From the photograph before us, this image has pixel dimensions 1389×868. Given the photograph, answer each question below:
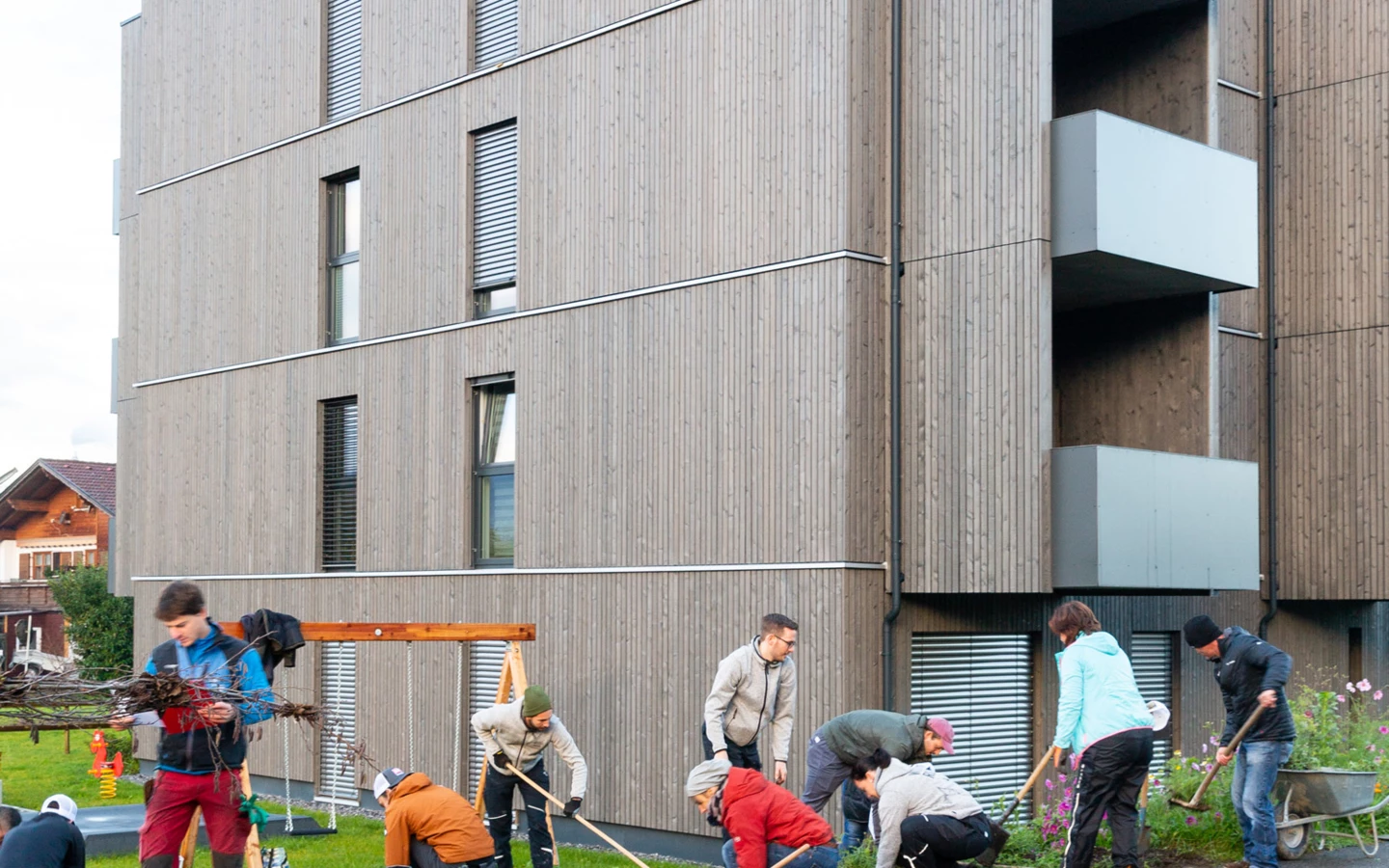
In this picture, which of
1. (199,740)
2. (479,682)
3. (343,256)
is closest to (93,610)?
(343,256)

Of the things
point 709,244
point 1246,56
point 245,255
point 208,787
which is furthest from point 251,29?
point 208,787

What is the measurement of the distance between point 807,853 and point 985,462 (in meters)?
4.62

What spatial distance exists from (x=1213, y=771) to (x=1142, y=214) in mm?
4561

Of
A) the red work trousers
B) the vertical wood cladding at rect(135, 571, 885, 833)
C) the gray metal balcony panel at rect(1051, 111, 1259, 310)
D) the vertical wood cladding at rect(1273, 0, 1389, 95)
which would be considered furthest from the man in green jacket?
the vertical wood cladding at rect(1273, 0, 1389, 95)

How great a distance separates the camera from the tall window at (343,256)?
18.7 m

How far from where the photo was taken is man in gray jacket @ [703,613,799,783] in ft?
38.2

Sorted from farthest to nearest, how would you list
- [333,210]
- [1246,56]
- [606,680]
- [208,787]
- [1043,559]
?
1. [333,210]
2. [1246,56]
3. [606,680]
4. [1043,559]
5. [208,787]

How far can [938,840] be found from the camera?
9.35m

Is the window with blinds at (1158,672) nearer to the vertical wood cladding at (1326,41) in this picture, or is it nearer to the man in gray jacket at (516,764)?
the vertical wood cladding at (1326,41)

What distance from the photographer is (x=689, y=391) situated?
569 inches

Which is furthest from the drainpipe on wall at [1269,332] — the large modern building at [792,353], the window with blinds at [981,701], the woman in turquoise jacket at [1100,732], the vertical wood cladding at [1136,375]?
the woman in turquoise jacket at [1100,732]

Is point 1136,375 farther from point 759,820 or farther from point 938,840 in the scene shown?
point 759,820

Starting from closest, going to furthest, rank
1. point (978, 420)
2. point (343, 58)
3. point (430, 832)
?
point (430, 832) < point (978, 420) < point (343, 58)

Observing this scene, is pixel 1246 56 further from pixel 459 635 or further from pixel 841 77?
A: pixel 459 635
